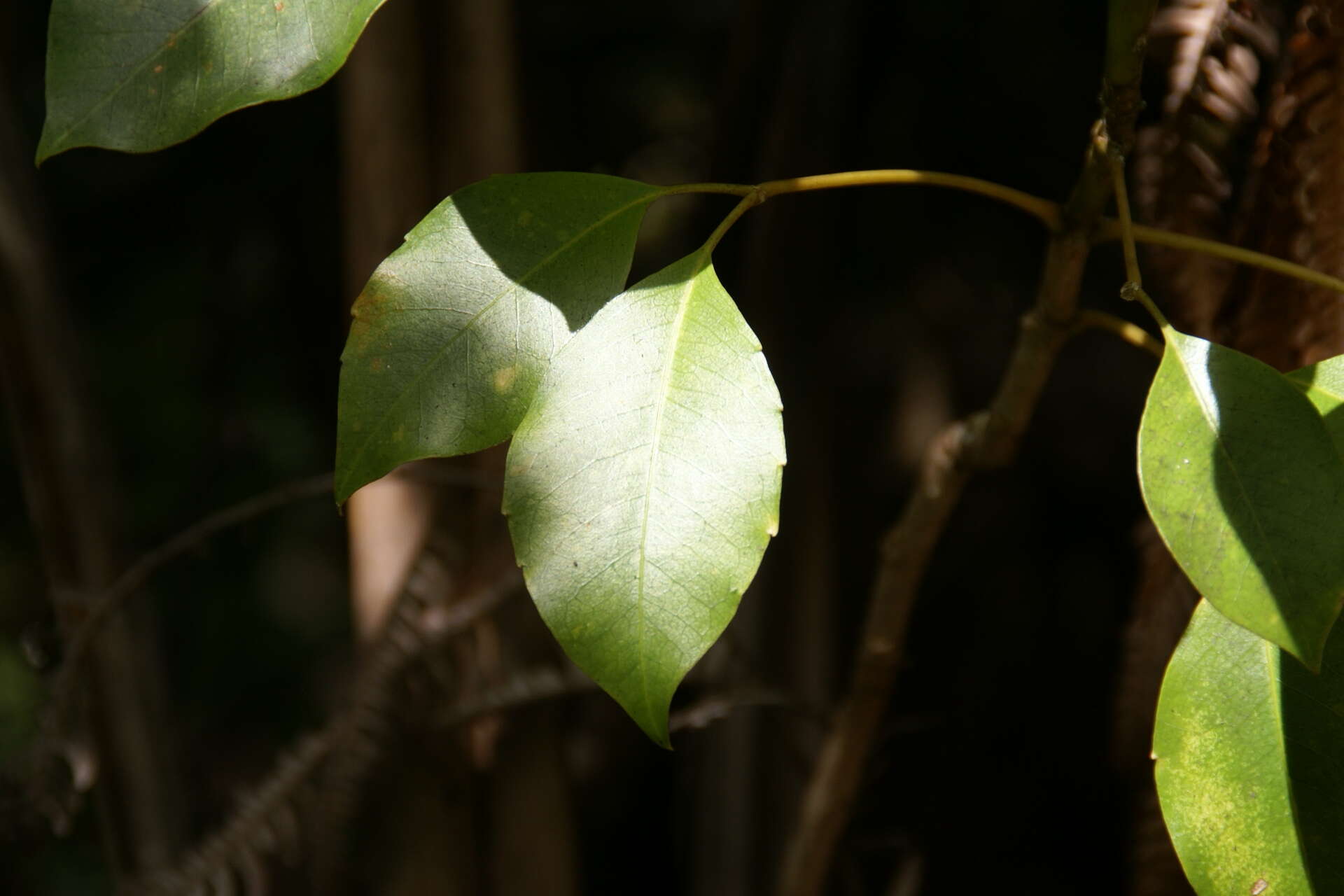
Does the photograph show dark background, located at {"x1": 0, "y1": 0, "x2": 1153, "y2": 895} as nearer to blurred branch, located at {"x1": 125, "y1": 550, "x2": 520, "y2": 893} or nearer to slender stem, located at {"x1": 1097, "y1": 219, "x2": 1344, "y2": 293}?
blurred branch, located at {"x1": 125, "y1": 550, "x2": 520, "y2": 893}

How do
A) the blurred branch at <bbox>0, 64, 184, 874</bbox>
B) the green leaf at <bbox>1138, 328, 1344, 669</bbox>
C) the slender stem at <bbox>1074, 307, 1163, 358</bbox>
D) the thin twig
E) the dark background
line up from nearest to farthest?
the green leaf at <bbox>1138, 328, 1344, 669</bbox>, the slender stem at <bbox>1074, 307, 1163, 358</bbox>, the thin twig, the blurred branch at <bbox>0, 64, 184, 874</bbox>, the dark background

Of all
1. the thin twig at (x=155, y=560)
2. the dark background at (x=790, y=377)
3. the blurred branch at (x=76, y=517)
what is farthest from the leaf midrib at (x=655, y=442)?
the blurred branch at (x=76, y=517)

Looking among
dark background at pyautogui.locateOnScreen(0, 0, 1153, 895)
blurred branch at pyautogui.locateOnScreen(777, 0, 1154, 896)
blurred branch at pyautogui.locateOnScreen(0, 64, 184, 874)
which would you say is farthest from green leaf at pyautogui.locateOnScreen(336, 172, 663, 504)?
blurred branch at pyautogui.locateOnScreen(0, 64, 184, 874)

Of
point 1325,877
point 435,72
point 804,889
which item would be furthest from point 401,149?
point 1325,877

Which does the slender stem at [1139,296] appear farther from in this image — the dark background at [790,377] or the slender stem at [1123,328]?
the dark background at [790,377]

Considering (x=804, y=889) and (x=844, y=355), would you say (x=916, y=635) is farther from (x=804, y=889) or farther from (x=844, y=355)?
(x=804, y=889)

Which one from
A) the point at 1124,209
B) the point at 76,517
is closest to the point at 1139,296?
the point at 1124,209

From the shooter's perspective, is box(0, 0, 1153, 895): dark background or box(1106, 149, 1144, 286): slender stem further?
box(0, 0, 1153, 895): dark background

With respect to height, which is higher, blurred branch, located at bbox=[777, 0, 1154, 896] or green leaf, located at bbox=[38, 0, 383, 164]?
green leaf, located at bbox=[38, 0, 383, 164]

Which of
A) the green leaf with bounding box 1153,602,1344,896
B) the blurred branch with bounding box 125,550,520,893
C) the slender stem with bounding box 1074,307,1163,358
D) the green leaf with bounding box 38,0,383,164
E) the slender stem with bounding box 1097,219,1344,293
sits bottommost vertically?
the blurred branch with bounding box 125,550,520,893
